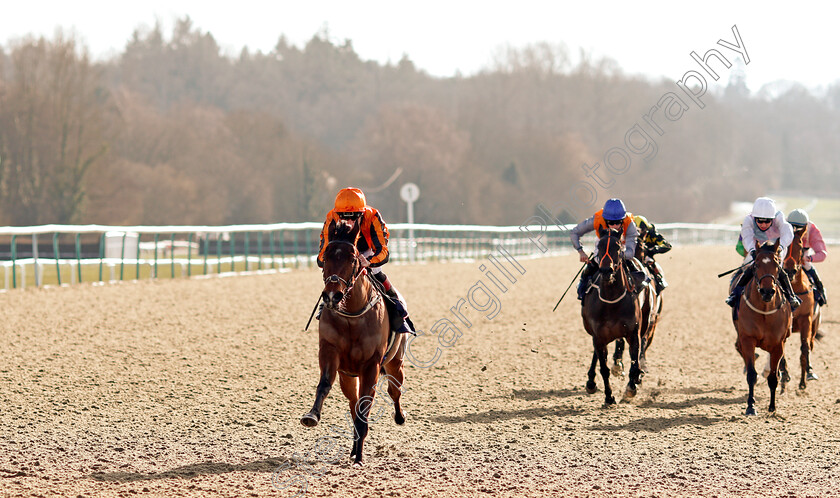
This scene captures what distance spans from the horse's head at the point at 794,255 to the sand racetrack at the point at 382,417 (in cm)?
127

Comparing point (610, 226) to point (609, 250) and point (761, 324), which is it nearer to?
Answer: point (609, 250)

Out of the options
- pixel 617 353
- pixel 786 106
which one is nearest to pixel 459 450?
pixel 617 353

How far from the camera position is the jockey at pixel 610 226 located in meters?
8.34

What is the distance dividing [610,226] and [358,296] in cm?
347

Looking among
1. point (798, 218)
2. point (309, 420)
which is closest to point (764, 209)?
point (798, 218)

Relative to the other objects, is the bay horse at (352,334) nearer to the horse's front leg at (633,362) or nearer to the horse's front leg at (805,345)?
the horse's front leg at (633,362)

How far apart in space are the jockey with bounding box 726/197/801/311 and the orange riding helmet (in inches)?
150

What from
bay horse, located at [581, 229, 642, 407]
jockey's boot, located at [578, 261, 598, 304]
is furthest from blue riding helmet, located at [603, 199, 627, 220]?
jockey's boot, located at [578, 261, 598, 304]

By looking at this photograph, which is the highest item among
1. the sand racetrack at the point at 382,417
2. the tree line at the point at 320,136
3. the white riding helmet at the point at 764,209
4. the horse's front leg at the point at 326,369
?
the tree line at the point at 320,136

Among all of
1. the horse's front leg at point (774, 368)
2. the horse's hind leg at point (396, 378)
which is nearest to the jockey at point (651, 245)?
the horse's front leg at point (774, 368)

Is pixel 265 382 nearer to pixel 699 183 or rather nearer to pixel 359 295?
pixel 359 295

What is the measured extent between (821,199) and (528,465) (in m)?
108

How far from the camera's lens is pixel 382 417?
777 centimetres

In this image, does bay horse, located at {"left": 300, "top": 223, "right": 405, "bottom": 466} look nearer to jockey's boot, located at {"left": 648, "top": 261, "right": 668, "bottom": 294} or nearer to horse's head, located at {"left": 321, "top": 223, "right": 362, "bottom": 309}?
→ horse's head, located at {"left": 321, "top": 223, "right": 362, "bottom": 309}
